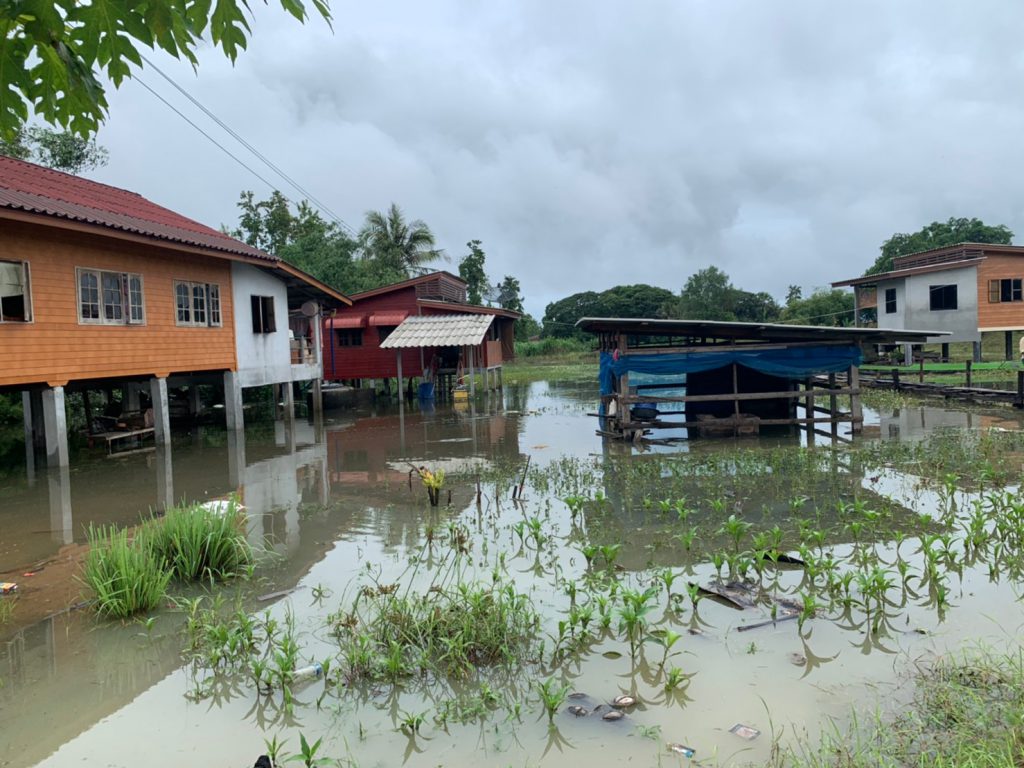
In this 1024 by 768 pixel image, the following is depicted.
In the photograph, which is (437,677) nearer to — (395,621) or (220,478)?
(395,621)

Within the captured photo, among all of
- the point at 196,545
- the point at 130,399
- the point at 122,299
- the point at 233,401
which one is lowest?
the point at 196,545

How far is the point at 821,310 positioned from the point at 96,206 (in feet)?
153

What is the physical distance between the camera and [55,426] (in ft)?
43.6

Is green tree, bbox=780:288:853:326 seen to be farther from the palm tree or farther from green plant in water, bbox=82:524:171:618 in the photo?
green plant in water, bbox=82:524:171:618

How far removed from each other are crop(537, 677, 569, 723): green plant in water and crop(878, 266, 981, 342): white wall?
26.7 meters

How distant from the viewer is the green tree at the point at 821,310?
48.1 metres

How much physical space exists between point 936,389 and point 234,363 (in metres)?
21.3

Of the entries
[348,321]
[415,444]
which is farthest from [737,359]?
[348,321]

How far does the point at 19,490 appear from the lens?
38.9 ft

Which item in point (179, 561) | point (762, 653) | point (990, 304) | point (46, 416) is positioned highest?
point (990, 304)

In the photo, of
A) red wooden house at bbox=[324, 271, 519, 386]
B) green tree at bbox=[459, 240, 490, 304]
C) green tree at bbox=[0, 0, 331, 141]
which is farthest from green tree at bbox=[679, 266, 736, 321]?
green tree at bbox=[0, 0, 331, 141]

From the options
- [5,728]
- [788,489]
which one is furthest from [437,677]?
[788,489]

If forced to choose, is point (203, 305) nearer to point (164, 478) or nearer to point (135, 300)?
point (135, 300)

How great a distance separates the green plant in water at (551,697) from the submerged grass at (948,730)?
4.16 feet
